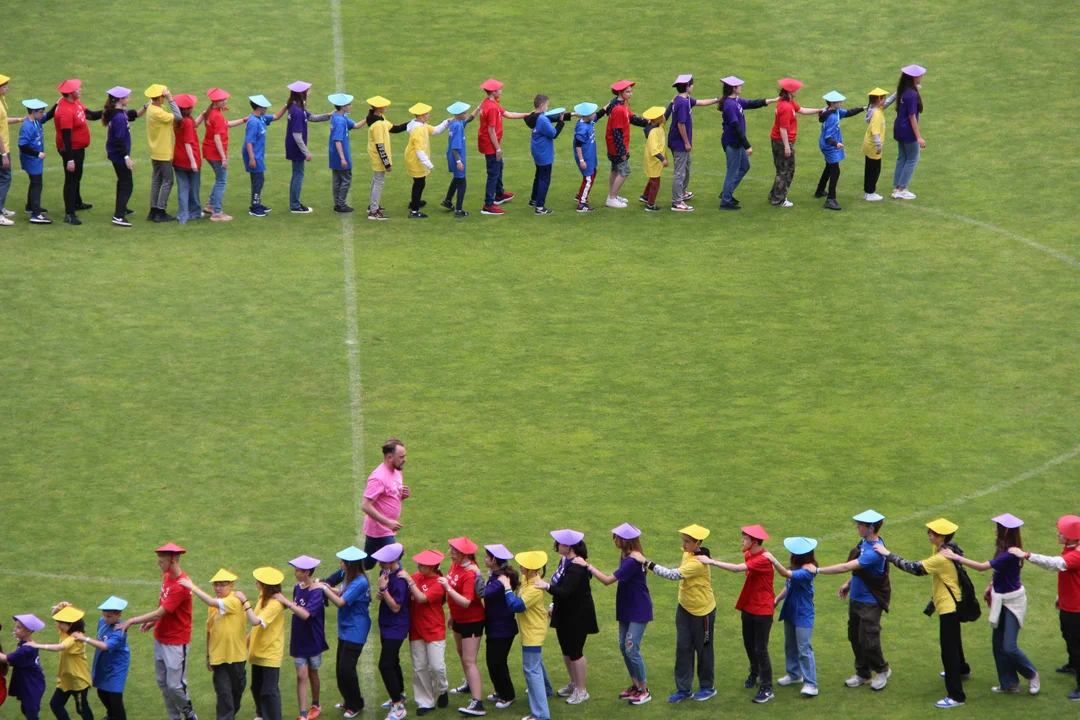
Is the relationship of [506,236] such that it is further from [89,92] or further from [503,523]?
[89,92]

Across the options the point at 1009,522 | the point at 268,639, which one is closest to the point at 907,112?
the point at 1009,522

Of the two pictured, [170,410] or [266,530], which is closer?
[266,530]

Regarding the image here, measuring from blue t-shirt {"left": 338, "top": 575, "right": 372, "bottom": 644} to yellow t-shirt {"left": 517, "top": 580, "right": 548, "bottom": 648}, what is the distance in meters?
1.52

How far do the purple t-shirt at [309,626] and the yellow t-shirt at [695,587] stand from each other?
11.6 ft

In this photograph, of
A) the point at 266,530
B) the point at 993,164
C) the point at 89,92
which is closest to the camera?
the point at 266,530

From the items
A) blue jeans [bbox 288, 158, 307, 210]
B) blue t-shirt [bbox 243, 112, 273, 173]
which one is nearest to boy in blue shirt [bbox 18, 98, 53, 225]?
blue t-shirt [bbox 243, 112, 273, 173]

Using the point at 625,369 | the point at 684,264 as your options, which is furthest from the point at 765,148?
the point at 625,369

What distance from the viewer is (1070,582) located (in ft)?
48.8

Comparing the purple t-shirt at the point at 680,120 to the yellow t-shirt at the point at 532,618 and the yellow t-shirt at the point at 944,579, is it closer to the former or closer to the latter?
the yellow t-shirt at the point at 944,579

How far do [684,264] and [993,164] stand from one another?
702cm

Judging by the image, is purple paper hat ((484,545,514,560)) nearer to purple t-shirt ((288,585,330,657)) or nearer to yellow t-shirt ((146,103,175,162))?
purple t-shirt ((288,585,330,657))

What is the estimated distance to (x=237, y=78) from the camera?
3025cm

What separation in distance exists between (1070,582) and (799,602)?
267 cm

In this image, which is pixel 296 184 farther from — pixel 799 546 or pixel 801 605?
pixel 801 605
